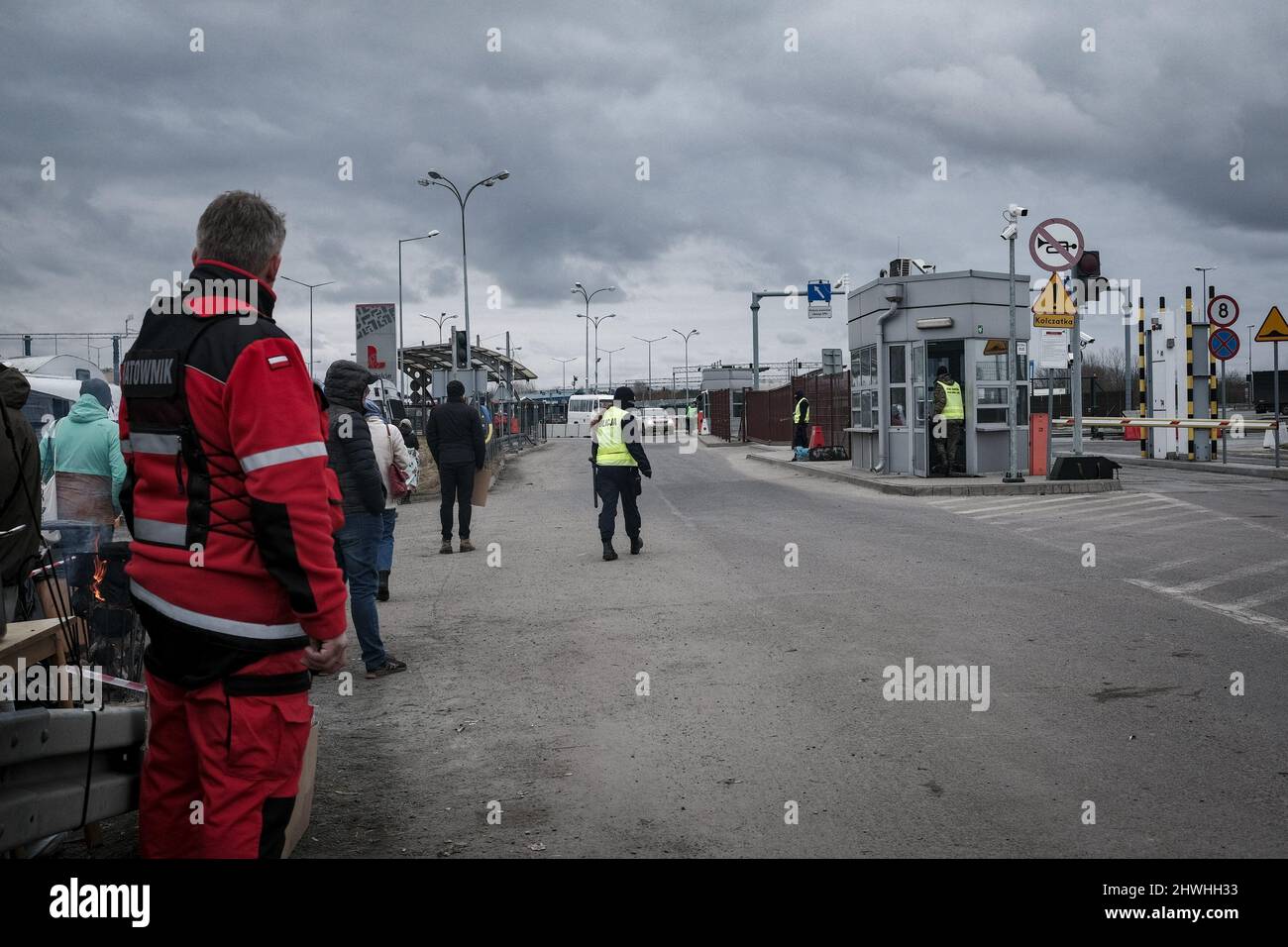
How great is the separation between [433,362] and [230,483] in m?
35.7

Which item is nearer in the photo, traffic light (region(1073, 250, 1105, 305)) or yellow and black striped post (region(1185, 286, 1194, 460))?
traffic light (region(1073, 250, 1105, 305))

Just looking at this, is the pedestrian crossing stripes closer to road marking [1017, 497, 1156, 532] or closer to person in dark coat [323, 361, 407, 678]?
road marking [1017, 497, 1156, 532]

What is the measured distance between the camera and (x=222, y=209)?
313cm

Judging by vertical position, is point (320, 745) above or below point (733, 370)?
below

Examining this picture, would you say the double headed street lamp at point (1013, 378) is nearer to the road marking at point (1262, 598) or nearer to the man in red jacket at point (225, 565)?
the road marking at point (1262, 598)

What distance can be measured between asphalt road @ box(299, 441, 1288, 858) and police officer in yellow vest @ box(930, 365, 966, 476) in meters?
8.37

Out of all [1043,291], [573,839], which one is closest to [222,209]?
[573,839]

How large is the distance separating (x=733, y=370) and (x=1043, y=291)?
2275 inches

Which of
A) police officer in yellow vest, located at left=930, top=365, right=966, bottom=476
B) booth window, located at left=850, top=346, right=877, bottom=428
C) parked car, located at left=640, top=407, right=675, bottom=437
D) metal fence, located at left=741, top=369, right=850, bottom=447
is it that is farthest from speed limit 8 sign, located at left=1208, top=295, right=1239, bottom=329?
parked car, located at left=640, top=407, right=675, bottom=437

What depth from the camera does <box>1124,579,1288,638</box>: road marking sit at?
7.39 meters

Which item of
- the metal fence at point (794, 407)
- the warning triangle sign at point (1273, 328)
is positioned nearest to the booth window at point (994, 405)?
the warning triangle sign at point (1273, 328)

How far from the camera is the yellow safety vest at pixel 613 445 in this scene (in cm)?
1205

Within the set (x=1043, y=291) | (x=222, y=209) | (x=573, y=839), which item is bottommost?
(x=573, y=839)

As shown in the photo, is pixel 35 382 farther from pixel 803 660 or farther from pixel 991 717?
pixel 991 717
